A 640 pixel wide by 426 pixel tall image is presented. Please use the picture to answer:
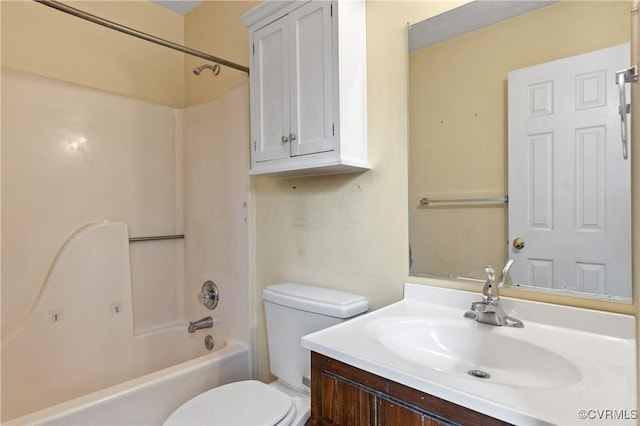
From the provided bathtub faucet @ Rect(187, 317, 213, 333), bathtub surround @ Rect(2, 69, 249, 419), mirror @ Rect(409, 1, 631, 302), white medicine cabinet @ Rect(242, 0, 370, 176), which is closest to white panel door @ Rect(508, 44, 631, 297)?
mirror @ Rect(409, 1, 631, 302)

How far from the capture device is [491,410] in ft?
1.92

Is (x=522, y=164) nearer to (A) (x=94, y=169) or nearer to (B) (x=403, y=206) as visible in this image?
(B) (x=403, y=206)

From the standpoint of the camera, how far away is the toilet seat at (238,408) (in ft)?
3.58

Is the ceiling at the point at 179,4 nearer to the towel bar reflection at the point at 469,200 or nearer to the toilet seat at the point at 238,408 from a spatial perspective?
the towel bar reflection at the point at 469,200

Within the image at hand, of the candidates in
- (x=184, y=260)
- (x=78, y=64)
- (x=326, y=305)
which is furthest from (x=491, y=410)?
(x=78, y=64)

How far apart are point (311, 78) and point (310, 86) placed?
1.1 inches

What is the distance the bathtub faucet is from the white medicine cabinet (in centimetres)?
99

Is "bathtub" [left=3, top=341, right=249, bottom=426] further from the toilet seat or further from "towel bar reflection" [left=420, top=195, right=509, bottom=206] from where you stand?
"towel bar reflection" [left=420, top=195, right=509, bottom=206]

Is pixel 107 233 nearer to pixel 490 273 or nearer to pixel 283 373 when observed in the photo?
pixel 283 373

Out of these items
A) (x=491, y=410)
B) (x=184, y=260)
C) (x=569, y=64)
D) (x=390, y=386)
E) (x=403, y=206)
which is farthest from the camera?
(x=184, y=260)

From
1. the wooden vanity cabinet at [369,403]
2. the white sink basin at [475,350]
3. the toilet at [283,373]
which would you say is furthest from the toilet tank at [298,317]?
the wooden vanity cabinet at [369,403]

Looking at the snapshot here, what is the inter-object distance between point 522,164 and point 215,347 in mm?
1748

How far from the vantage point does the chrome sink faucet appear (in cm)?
97

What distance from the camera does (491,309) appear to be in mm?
983
